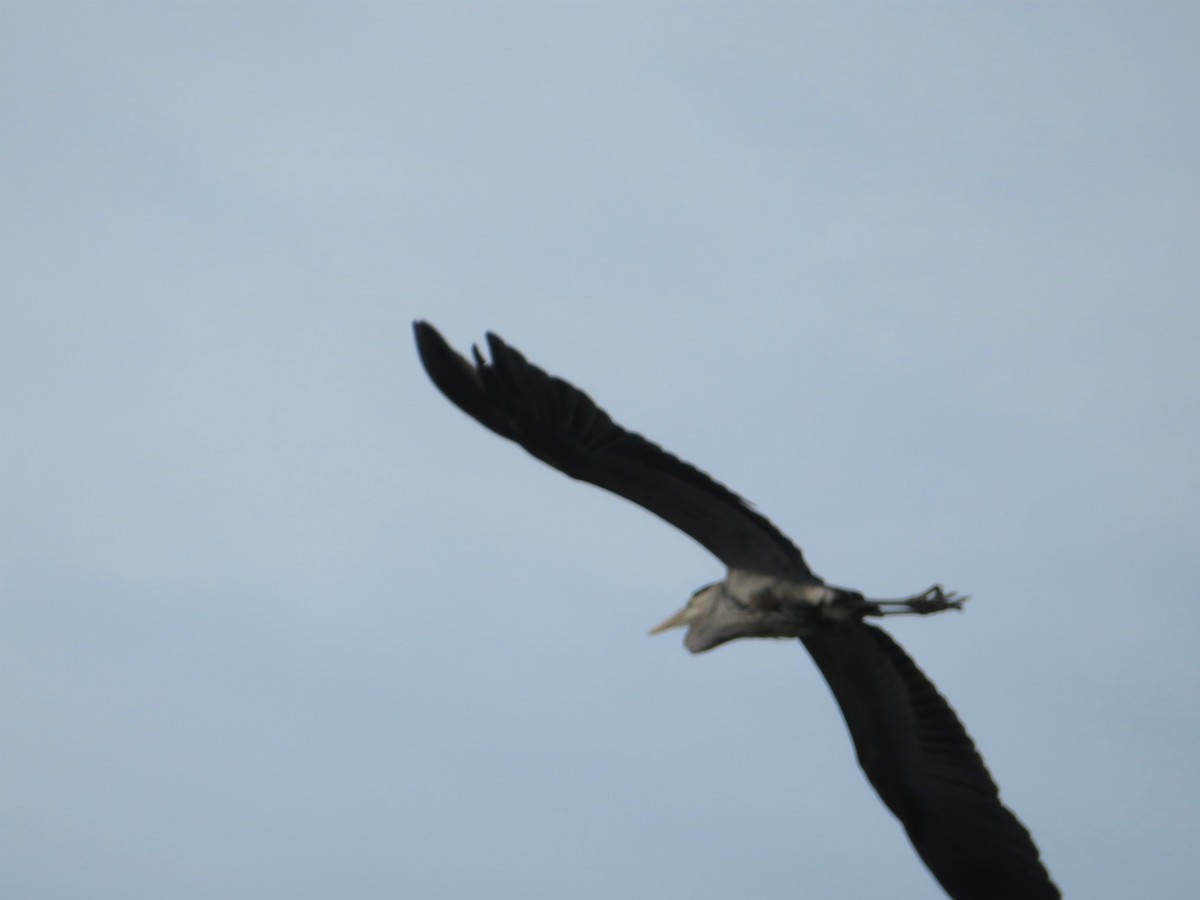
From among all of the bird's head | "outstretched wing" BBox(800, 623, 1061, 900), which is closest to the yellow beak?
the bird's head

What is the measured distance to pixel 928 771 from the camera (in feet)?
39.2

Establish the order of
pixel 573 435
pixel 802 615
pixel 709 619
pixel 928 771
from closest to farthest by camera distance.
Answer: pixel 573 435 < pixel 802 615 < pixel 709 619 < pixel 928 771

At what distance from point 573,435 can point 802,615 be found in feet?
7.27

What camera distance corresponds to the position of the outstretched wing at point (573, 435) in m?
10.0

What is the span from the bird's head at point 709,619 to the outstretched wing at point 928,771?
643mm

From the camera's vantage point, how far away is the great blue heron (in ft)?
33.3

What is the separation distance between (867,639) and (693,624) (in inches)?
53.5

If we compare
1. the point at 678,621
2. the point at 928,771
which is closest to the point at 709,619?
the point at 678,621

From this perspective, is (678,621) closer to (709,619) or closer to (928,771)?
(709,619)

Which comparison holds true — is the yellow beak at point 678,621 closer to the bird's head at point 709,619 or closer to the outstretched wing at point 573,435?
the bird's head at point 709,619

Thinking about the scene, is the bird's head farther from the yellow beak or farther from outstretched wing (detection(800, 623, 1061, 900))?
outstretched wing (detection(800, 623, 1061, 900))

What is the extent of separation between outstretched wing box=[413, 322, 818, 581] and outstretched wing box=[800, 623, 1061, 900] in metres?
1.46

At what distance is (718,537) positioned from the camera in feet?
36.0

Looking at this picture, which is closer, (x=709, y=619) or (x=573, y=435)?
(x=573, y=435)
